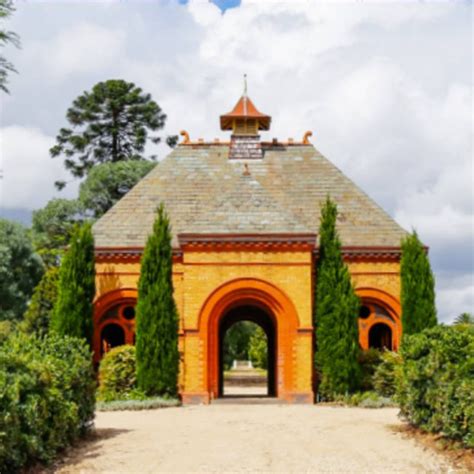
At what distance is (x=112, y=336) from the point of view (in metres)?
31.5

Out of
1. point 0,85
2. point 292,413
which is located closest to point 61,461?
point 292,413

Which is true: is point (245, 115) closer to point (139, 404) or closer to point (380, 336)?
point (380, 336)

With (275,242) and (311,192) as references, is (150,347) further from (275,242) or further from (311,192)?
(311,192)

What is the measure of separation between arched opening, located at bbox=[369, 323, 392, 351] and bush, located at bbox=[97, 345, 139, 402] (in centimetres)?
982

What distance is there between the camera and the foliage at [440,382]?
13906mm

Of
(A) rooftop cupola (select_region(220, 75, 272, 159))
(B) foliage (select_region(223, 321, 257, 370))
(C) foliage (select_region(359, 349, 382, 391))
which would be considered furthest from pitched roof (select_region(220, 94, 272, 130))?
(B) foliage (select_region(223, 321, 257, 370))

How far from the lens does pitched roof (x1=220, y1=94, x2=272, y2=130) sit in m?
34.2

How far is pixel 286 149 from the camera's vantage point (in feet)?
112

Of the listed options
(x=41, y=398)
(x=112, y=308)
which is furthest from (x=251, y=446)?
(x=112, y=308)

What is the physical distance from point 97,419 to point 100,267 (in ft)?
33.7

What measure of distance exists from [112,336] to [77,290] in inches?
208

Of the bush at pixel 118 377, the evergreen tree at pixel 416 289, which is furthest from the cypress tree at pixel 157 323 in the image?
the evergreen tree at pixel 416 289

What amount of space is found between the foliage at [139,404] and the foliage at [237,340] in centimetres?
3919

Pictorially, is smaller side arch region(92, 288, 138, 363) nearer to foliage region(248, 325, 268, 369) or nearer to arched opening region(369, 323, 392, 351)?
arched opening region(369, 323, 392, 351)
